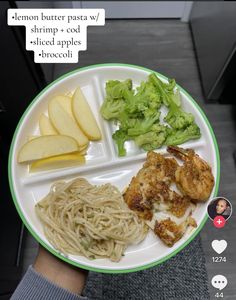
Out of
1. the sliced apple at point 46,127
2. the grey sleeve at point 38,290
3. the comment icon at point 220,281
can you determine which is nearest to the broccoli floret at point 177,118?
the sliced apple at point 46,127

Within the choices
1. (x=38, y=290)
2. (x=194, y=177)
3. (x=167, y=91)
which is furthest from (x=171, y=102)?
(x=38, y=290)

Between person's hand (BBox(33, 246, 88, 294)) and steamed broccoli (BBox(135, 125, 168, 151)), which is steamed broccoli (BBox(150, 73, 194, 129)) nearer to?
steamed broccoli (BBox(135, 125, 168, 151))

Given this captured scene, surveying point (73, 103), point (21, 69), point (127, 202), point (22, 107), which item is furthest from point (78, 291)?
point (21, 69)

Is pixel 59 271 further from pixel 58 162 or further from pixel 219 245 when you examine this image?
pixel 219 245

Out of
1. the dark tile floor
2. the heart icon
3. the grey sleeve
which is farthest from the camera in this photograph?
the dark tile floor

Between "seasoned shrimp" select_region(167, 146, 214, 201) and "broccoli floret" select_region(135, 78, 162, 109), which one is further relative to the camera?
"broccoli floret" select_region(135, 78, 162, 109)

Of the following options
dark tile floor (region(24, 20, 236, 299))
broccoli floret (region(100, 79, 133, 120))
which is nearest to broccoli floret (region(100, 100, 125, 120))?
broccoli floret (region(100, 79, 133, 120))

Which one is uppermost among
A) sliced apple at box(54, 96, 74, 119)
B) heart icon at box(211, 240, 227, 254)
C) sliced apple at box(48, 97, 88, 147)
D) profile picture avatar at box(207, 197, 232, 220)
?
sliced apple at box(54, 96, 74, 119)
